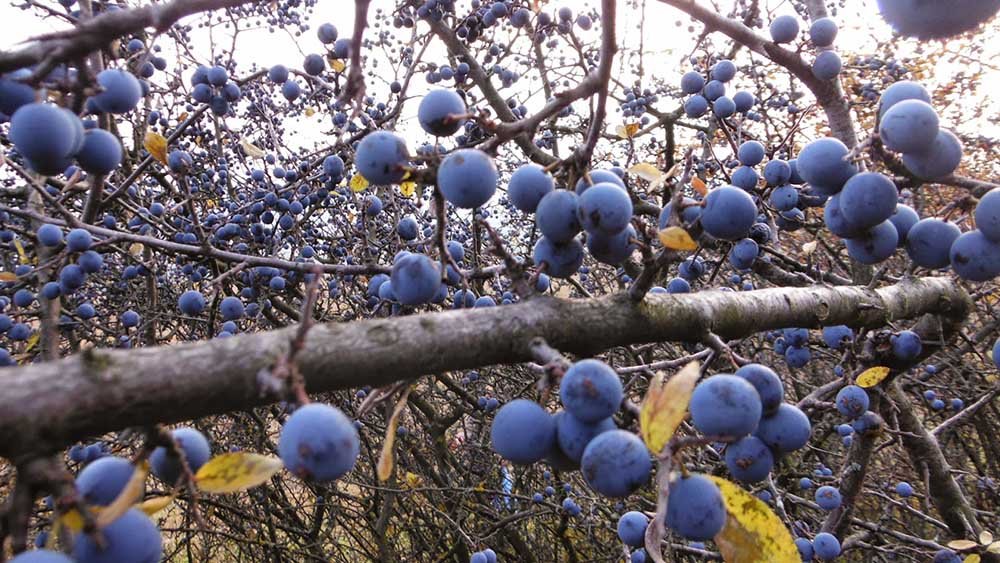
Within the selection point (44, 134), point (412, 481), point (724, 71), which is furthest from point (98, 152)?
point (412, 481)

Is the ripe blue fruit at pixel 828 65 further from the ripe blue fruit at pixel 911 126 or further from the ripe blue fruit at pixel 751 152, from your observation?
the ripe blue fruit at pixel 911 126

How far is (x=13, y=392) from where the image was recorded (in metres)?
0.61

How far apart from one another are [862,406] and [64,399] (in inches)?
72.6

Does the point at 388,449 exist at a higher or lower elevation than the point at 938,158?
lower

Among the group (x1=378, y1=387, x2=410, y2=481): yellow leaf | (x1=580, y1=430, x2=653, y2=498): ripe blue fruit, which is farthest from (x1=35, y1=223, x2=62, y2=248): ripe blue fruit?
(x1=580, y1=430, x2=653, y2=498): ripe blue fruit

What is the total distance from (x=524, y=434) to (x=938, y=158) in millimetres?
1077

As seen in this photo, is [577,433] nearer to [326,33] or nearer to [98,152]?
[98,152]

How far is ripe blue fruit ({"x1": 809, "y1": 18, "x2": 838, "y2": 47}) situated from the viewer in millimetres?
2280

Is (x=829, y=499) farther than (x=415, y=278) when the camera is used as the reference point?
Yes

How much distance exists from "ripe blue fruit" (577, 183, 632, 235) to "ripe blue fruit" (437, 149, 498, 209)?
Result: 0.57ft

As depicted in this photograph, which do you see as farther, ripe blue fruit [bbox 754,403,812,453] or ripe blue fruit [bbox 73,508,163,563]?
ripe blue fruit [bbox 754,403,812,453]

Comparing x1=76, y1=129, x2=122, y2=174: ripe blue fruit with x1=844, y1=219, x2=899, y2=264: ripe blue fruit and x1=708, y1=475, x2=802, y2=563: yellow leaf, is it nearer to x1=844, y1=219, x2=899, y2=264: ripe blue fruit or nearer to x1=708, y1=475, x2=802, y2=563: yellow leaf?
x1=708, y1=475, x2=802, y2=563: yellow leaf

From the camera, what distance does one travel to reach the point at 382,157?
1102 millimetres

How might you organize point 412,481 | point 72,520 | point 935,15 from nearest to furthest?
point 72,520
point 935,15
point 412,481
